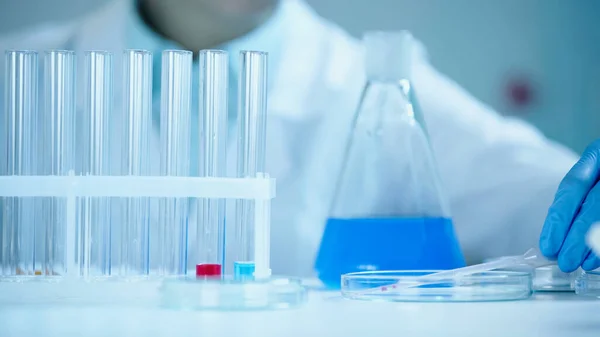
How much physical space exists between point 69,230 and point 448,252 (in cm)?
56

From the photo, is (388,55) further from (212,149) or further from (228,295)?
(228,295)

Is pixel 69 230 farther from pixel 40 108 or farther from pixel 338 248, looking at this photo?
pixel 338 248

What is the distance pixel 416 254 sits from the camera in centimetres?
129

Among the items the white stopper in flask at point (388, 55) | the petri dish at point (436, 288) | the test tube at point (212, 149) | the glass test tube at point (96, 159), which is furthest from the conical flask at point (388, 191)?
the glass test tube at point (96, 159)

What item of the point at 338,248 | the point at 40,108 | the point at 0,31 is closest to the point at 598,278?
the point at 338,248

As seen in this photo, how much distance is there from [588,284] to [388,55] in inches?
18.7

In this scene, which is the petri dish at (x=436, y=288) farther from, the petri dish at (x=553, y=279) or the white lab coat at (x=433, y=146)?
the white lab coat at (x=433, y=146)

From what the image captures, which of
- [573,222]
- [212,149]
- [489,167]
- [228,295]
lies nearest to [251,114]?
[212,149]

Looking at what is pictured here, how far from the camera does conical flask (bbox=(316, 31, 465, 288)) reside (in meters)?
1.29

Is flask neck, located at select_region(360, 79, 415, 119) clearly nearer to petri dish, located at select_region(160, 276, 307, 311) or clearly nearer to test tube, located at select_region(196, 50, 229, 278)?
test tube, located at select_region(196, 50, 229, 278)

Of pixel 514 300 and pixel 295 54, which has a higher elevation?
pixel 295 54

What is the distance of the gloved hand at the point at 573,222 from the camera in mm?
1281

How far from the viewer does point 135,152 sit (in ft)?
4.06

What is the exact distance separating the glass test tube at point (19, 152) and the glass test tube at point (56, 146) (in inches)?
0.6
